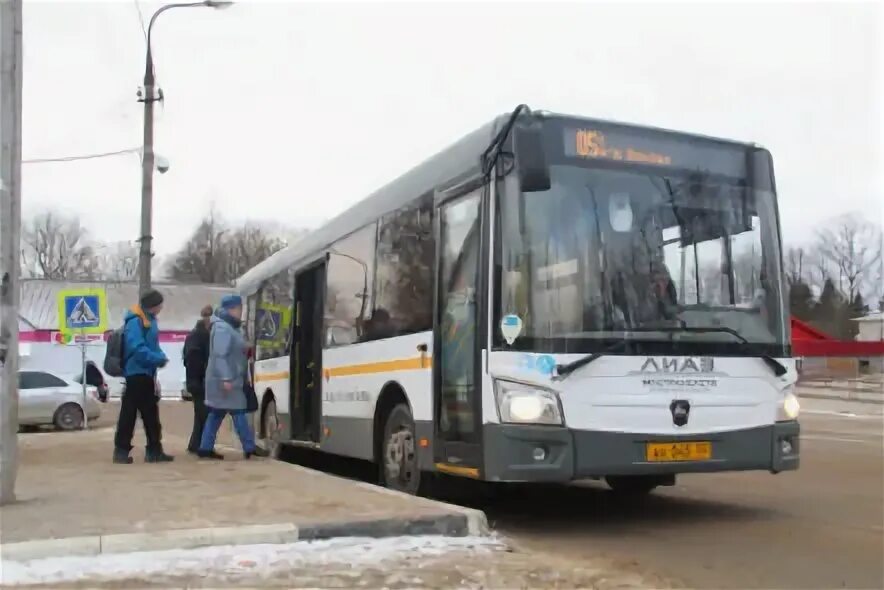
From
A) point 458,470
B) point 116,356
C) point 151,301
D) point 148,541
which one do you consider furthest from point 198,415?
point 148,541

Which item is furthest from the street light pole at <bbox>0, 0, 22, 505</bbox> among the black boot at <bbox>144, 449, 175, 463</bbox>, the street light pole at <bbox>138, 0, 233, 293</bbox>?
the street light pole at <bbox>138, 0, 233, 293</bbox>

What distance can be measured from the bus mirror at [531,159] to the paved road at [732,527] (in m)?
2.66

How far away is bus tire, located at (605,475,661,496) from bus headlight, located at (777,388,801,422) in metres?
1.77

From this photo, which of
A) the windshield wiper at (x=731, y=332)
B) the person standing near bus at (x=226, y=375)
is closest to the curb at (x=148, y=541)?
the windshield wiper at (x=731, y=332)

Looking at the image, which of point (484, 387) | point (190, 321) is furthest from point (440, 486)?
point (190, 321)

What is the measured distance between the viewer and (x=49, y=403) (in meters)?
23.3

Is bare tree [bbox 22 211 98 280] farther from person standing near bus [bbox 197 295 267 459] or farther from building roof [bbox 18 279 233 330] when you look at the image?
person standing near bus [bbox 197 295 267 459]

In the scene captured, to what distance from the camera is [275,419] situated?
46.9 feet

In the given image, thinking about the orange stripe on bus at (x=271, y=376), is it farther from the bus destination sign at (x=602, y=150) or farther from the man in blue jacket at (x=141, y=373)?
the bus destination sign at (x=602, y=150)

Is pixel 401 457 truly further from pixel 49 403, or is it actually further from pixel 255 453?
pixel 49 403

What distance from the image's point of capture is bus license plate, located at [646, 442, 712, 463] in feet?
24.5

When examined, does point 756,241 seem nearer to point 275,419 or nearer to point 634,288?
point 634,288

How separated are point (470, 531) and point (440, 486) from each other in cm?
328

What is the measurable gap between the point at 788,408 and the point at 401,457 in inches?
135
